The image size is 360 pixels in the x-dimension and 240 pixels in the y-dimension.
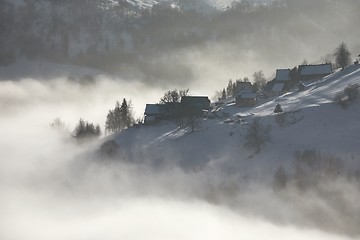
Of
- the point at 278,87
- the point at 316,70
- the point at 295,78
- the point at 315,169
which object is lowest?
the point at 315,169

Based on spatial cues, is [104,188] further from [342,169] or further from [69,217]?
[342,169]

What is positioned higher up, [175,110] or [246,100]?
[246,100]

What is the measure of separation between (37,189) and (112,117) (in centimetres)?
5165

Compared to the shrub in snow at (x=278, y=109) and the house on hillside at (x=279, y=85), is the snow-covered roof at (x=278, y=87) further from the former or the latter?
the shrub in snow at (x=278, y=109)

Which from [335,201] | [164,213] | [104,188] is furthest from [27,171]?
[335,201]

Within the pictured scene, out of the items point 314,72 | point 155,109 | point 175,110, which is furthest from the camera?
point 314,72

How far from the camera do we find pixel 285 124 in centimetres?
13350

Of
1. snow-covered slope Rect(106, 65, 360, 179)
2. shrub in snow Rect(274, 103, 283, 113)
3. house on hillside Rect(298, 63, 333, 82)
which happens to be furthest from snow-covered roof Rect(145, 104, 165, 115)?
house on hillside Rect(298, 63, 333, 82)

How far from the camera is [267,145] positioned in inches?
4958

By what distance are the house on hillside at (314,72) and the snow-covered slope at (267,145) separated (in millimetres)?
30405

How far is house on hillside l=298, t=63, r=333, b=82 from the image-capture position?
624 ft

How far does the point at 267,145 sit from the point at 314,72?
75764 mm

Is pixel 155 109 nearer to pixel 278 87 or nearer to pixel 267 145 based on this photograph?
pixel 278 87

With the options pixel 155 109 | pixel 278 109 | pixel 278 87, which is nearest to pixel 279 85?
pixel 278 87
